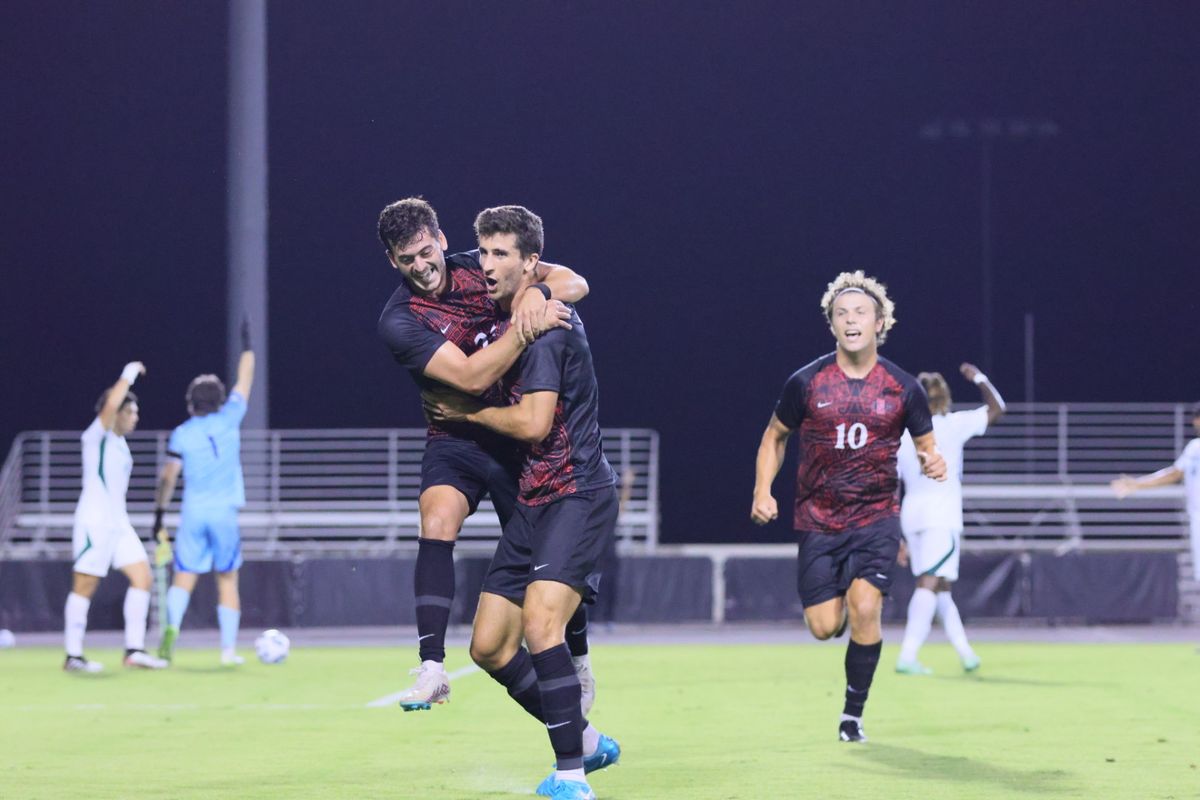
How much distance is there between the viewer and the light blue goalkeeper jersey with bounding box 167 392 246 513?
1251 cm

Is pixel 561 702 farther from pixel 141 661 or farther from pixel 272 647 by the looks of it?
pixel 141 661

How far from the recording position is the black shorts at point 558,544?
→ 219 inches

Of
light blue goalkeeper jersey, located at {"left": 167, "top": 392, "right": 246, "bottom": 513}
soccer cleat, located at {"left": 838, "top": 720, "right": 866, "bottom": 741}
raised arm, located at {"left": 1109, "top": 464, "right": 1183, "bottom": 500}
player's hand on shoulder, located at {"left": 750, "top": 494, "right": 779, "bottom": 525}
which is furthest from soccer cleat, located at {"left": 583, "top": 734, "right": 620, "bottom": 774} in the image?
raised arm, located at {"left": 1109, "top": 464, "right": 1183, "bottom": 500}

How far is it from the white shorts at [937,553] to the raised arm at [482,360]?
6.50m

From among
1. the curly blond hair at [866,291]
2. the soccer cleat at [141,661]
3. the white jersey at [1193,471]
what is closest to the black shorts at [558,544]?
the curly blond hair at [866,291]

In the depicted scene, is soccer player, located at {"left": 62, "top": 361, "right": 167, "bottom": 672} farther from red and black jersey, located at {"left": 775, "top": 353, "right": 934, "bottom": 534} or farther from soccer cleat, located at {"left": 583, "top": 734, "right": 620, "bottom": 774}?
soccer cleat, located at {"left": 583, "top": 734, "right": 620, "bottom": 774}

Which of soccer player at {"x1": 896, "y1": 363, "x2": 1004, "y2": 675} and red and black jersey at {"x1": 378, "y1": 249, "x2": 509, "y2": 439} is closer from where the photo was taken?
red and black jersey at {"x1": 378, "y1": 249, "x2": 509, "y2": 439}

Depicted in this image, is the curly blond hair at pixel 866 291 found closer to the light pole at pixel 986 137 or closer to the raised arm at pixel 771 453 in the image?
the raised arm at pixel 771 453

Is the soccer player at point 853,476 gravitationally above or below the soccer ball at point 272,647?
above

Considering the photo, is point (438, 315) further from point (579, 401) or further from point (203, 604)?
point (203, 604)

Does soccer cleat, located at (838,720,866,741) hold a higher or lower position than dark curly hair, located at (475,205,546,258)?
lower

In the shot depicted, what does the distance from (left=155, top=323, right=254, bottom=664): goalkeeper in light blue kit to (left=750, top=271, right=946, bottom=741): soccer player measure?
20.2 ft

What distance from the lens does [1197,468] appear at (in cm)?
1377

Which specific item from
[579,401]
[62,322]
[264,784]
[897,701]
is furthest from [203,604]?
[579,401]
